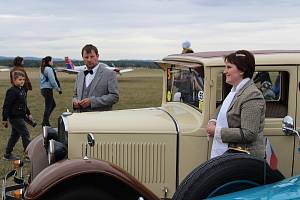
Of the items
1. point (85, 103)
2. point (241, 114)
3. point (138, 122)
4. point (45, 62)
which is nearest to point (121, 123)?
point (138, 122)

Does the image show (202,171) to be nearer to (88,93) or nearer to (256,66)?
(256,66)

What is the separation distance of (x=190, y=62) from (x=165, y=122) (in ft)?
2.12

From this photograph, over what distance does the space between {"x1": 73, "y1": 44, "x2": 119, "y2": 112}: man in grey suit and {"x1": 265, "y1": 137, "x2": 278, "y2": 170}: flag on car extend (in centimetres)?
205

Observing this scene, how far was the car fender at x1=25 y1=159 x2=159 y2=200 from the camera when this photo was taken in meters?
3.90

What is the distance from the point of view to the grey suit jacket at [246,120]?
393cm

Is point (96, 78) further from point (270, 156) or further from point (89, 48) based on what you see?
point (270, 156)

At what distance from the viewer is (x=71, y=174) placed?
155 inches

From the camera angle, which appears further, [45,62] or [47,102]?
[47,102]

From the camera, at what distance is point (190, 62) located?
4840mm

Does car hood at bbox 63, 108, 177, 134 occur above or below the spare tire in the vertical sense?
above

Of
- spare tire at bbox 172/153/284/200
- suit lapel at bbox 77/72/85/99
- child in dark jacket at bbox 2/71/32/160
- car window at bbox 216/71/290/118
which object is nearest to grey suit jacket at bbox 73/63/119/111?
suit lapel at bbox 77/72/85/99

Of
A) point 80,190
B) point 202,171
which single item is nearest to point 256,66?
point 202,171

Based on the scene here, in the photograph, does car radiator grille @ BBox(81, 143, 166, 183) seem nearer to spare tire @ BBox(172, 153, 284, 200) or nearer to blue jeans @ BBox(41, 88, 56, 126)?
spare tire @ BBox(172, 153, 284, 200)

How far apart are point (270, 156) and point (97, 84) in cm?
232
